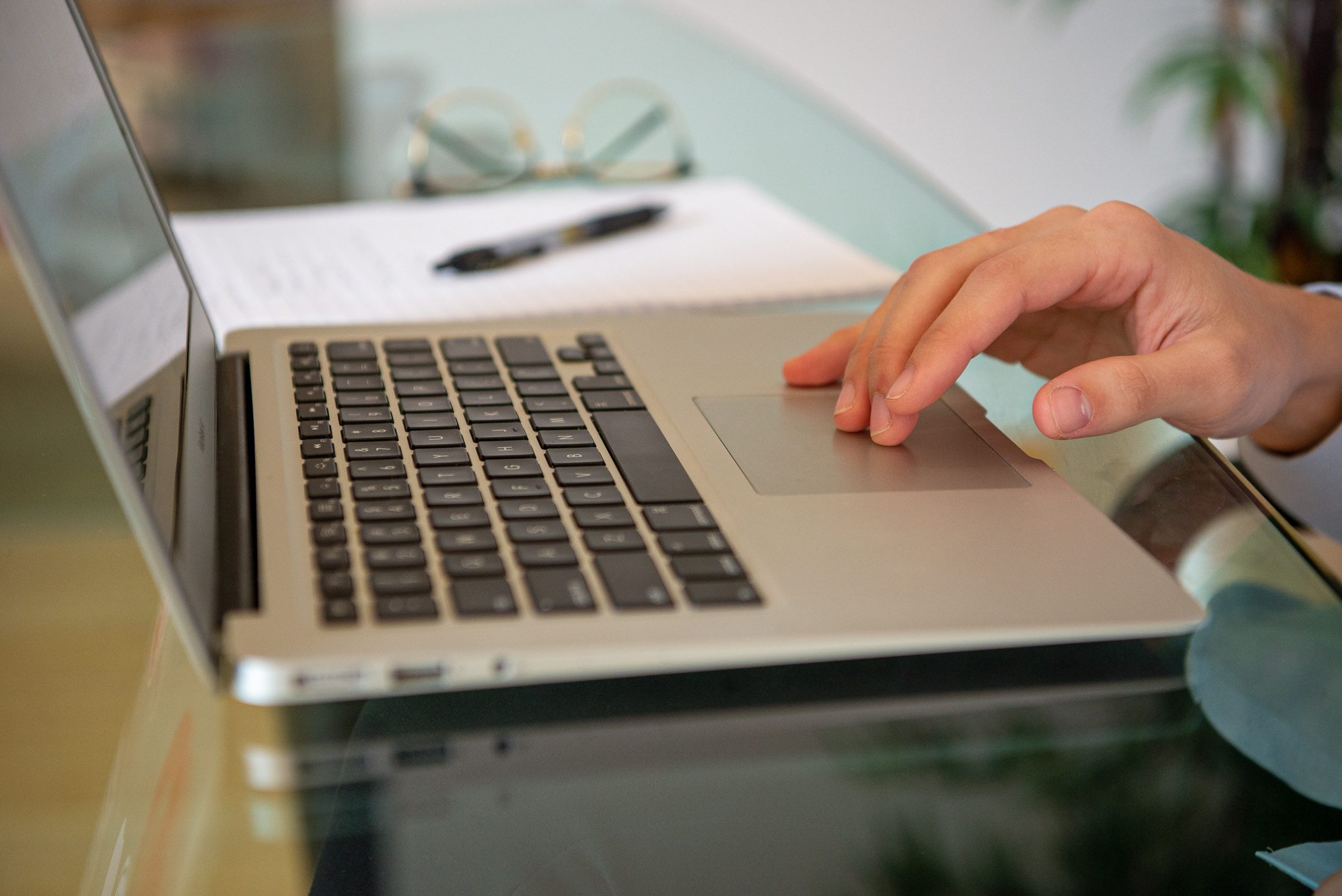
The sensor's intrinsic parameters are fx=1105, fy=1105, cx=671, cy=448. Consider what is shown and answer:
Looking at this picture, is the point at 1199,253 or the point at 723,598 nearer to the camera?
the point at 723,598

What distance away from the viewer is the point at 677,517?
0.42 metres

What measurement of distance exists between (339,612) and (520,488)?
0.36ft

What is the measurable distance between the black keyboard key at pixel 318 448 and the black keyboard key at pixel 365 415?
0.08ft

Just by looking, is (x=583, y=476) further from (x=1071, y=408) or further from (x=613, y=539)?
(x=1071, y=408)

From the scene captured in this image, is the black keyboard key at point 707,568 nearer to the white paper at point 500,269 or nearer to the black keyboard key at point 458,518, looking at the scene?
the black keyboard key at point 458,518

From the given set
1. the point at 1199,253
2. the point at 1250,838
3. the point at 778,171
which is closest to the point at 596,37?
the point at 778,171

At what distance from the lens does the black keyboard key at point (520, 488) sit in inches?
16.9

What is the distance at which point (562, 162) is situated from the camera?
1.13 m

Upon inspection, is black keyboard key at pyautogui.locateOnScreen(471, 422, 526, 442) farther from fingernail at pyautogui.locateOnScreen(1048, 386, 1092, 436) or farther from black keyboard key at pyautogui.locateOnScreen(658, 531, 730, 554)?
fingernail at pyautogui.locateOnScreen(1048, 386, 1092, 436)

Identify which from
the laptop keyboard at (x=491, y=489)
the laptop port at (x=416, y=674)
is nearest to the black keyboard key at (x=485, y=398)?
the laptop keyboard at (x=491, y=489)

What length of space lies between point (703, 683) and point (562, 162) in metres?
0.84

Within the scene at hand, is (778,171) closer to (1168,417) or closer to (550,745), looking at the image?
(1168,417)

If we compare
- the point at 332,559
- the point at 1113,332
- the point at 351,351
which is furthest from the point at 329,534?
the point at 1113,332

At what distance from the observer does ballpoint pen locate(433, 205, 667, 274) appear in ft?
2.59
